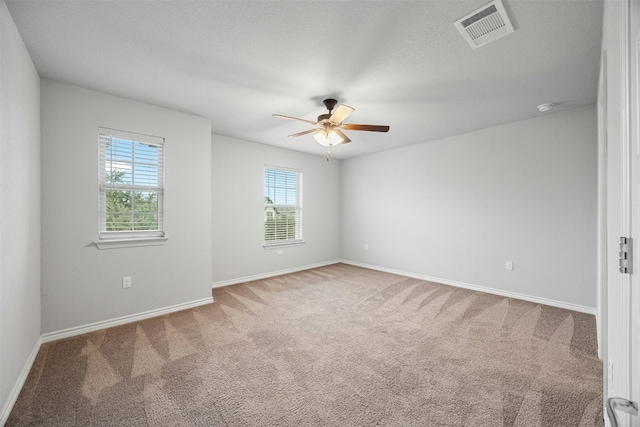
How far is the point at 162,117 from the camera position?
3480mm

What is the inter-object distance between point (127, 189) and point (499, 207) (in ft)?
16.5

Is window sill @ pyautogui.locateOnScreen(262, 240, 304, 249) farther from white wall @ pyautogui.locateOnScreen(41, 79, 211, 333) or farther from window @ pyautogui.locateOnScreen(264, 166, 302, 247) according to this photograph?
white wall @ pyautogui.locateOnScreen(41, 79, 211, 333)

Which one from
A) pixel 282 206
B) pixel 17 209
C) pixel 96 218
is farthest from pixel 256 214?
pixel 17 209

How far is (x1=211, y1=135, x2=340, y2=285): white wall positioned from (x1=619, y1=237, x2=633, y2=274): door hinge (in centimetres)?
461

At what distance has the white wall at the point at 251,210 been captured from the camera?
4730mm

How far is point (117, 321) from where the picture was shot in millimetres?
3125

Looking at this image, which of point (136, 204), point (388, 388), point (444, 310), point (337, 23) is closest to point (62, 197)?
point (136, 204)

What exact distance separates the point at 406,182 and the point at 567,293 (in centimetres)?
285

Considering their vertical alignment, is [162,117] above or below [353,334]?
above

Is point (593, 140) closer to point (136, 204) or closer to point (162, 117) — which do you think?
point (162, 117)

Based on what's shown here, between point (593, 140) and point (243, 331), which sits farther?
point (593, 140)

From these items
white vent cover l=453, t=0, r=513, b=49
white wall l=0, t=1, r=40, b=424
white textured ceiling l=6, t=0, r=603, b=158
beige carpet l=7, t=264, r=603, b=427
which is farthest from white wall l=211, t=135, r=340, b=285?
white vent cover l=453, t=0, r=513, b=49

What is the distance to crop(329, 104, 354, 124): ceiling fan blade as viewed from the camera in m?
2.80

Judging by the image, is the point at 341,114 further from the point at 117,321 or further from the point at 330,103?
the point at 117,321
